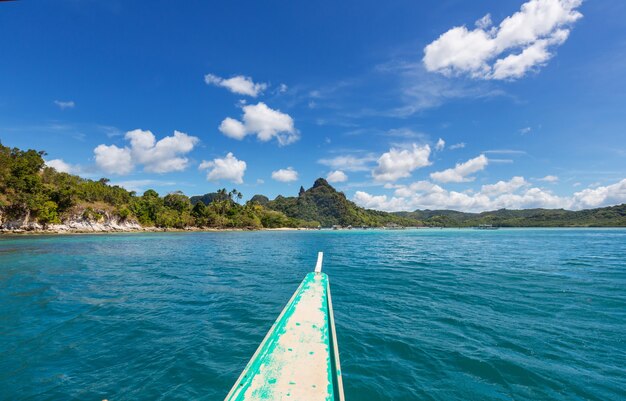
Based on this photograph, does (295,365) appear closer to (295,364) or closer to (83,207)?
(295,364)

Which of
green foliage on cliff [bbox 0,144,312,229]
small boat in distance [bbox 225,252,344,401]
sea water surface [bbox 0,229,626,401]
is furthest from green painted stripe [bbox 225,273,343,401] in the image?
green foliage on cliff [bbox 0,144,312,229]

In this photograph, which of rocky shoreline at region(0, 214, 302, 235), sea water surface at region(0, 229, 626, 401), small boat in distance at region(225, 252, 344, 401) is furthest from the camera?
rocky shoreline at region(0, 214, 302, 235)

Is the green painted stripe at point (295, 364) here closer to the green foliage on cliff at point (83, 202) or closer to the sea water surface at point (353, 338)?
the sea water surface at point (353, 338)

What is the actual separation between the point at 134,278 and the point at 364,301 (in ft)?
45.0

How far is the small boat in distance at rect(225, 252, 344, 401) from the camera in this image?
341 centimetres

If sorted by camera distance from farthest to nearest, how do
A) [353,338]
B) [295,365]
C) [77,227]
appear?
[77,227], [353,338], [295,365]

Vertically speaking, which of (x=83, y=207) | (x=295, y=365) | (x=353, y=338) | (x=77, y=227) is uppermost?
(x=83, y=207)

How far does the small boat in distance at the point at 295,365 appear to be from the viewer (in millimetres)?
3414

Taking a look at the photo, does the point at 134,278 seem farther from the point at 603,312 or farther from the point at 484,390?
the point at 603,312

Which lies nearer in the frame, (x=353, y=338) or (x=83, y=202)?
(x=353, y=338)

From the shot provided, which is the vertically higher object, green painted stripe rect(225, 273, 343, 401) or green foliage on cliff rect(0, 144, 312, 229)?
green foliage on cliff rect(0, 144, 312, 229)

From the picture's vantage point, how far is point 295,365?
163 inches

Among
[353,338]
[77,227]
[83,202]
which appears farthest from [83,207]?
[353,338]

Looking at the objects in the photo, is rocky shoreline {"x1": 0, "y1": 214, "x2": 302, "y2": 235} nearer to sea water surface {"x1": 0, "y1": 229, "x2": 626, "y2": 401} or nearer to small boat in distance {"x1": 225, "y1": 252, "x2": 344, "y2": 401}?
sea water surface {"x1": 0, "y1": 229, "x2": 626, "y2": 401}
